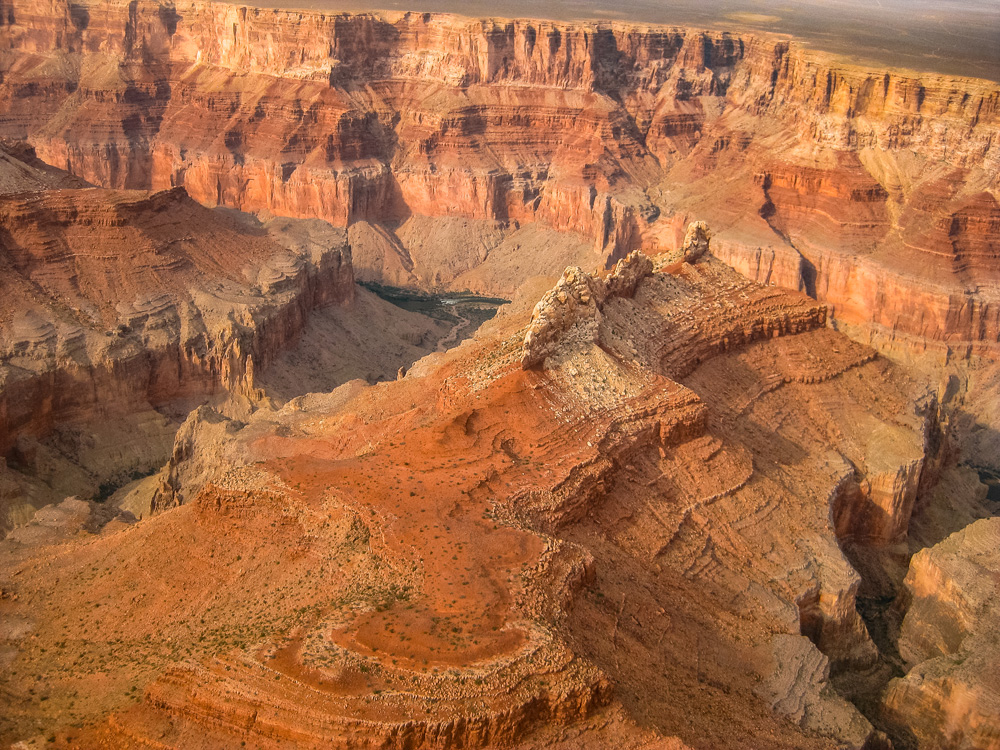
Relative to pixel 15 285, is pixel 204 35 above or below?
above

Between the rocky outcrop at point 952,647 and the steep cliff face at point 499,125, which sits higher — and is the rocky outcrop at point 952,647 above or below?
below

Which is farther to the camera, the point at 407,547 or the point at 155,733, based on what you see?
the point at 407,547

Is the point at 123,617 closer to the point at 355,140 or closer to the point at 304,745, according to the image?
the point at 304,745

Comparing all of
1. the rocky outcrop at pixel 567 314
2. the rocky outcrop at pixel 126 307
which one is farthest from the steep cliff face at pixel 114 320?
the rocky outcrop at pixel 567 314

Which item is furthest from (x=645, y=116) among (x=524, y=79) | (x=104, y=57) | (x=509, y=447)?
(x=509, y=447)

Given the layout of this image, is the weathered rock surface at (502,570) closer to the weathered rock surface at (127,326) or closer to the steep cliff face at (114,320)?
the steep cliff face at (114,320)

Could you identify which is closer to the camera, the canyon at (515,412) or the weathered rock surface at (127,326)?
the canyon at (515,412)

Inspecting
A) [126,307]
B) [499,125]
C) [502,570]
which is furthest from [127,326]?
[499,125]
